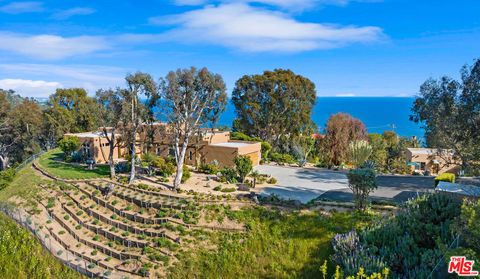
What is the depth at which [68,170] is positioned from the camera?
2656 centimetres

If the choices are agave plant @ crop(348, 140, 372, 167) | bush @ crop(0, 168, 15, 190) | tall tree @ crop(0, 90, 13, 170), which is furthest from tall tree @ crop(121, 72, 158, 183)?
tall tree @ crop(0, 90, 13, 170)

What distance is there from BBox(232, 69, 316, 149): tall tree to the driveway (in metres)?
11.5

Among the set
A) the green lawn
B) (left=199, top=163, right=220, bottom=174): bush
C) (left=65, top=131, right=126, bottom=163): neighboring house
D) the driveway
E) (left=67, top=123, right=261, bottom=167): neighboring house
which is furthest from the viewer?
(left=65, top=131, right=126, bottom=163): neighboring house

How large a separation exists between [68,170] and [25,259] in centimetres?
1018

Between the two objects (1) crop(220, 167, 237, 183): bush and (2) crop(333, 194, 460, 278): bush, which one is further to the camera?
(1) crop(220, 167, 237, 183): bush

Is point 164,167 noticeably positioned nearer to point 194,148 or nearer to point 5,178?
point 194,148

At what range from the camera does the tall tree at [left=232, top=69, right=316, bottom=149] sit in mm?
38969

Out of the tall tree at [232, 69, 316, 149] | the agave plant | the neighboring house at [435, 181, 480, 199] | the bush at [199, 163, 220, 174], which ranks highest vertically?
the tall tree at [232, 69, 316, 149]

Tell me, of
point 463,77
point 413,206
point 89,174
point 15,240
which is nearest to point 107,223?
point 15,240

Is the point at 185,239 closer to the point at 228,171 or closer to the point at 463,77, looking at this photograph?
the point at 228,171

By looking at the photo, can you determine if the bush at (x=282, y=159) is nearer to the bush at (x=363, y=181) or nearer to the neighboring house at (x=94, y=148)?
the neighboring house at (x=94, y=148)

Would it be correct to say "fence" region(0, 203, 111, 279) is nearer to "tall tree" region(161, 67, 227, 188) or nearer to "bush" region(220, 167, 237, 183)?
"tall tree" region(161, 67, 227, 188)

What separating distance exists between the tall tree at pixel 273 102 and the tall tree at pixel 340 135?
510 centimetres

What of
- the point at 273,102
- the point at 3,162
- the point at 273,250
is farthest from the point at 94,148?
the point at 273,250
